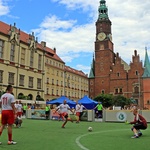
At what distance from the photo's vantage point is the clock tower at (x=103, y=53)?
92.0 m

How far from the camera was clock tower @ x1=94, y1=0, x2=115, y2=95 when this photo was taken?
3622 inches

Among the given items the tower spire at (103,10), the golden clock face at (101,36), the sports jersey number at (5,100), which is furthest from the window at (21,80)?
the tower spire at (103,10)

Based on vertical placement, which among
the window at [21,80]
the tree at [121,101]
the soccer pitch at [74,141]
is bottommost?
the soccer pitch at [74,141]

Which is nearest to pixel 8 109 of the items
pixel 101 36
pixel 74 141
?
pixel 74 141

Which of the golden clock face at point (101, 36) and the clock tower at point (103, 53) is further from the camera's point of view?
the golden clock face at point (101, 36)

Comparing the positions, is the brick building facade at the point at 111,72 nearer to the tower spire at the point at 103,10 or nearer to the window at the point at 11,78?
the tower spire at the point at 103,10

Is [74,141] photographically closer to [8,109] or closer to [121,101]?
[8,109]

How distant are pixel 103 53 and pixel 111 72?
8.50 meters

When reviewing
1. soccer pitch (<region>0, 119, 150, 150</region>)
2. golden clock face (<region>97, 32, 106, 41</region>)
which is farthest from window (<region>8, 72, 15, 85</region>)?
golden clock face (<region>97, 32, 106, 41</region>)

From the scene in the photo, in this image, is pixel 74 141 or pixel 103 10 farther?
pixel 103 10

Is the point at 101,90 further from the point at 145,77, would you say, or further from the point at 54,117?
the point at 54,117

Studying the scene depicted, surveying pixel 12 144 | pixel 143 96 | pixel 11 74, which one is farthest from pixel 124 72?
pixel 12 144

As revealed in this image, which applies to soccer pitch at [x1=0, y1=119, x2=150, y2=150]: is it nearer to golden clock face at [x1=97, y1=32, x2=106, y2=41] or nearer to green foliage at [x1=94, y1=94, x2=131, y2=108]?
green foliage at [x1=94, y1=94, x2=131, y2=108]

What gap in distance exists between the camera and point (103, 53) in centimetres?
9375
